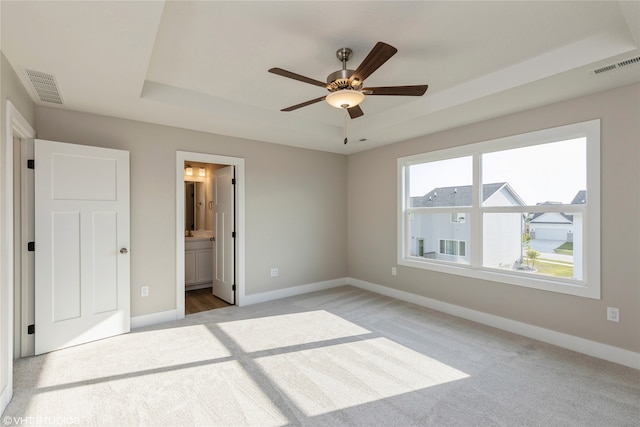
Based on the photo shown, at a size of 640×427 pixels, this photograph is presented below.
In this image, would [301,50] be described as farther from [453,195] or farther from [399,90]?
[453,195]

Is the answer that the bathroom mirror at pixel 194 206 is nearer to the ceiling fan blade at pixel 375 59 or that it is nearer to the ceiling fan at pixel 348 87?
the ceiling fan at pixel 348 87

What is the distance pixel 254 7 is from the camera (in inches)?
75.7

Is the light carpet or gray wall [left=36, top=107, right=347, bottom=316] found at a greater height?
gray wall [left=36, top=107, right=347, bottom=316]

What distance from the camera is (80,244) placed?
10.00ft

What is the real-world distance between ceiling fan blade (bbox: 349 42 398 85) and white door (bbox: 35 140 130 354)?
2.70 m

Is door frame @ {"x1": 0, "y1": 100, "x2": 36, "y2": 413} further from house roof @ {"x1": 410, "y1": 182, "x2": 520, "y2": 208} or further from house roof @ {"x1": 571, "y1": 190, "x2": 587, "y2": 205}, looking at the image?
house roof @ {"x1": 571, "y1": 190, "x2": 587, "y2": 205}

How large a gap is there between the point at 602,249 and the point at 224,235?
4.46 metres

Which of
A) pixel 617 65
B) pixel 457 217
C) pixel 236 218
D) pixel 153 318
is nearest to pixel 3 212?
pixel 153 318

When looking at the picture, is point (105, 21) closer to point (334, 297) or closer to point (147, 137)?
point (147, 137)

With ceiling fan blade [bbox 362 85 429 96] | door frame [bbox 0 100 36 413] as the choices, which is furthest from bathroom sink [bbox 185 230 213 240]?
ceiling fan blade [bbox 362 85 429 96]

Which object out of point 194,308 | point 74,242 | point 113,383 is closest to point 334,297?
point 194,308

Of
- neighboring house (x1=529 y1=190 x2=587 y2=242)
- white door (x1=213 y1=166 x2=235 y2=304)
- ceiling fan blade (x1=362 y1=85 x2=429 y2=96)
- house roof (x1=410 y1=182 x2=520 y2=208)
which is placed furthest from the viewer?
white door (x1=213 y1=166 x2=235 y2=304)

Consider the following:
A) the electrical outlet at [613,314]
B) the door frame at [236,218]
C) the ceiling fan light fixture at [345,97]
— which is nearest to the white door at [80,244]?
the door frame at [236,218]

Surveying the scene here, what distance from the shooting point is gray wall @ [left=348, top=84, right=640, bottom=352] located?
2645 mm
